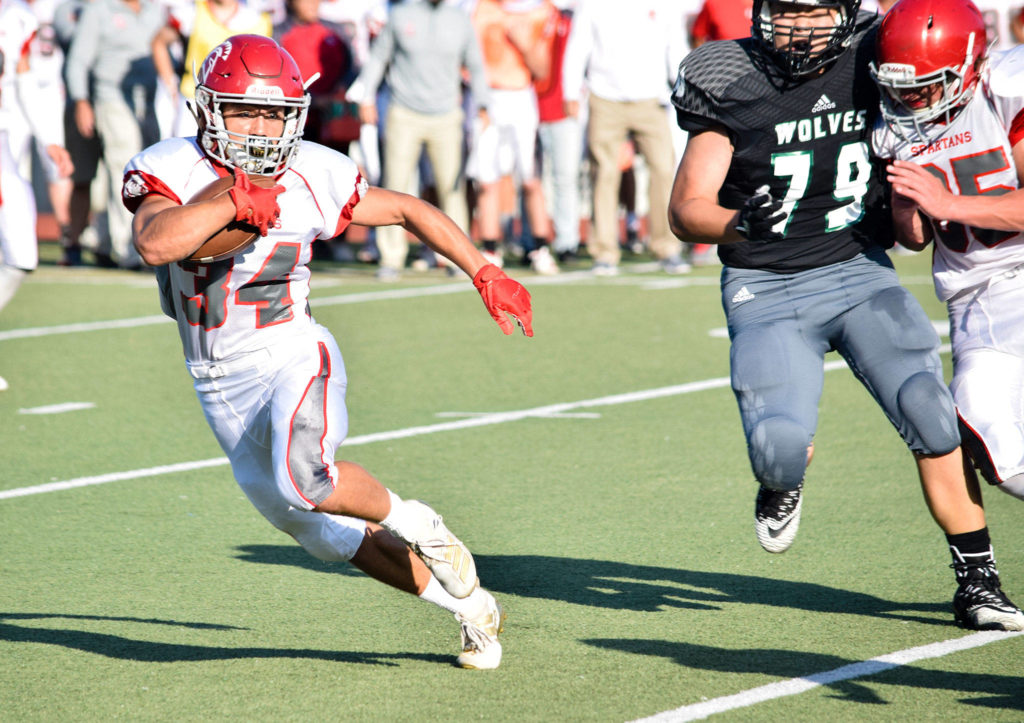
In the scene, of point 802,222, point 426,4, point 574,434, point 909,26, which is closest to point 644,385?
point 574,434

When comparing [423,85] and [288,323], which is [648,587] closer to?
A: [288,323]

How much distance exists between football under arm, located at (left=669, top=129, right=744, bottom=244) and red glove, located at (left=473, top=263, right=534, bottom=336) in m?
0.53

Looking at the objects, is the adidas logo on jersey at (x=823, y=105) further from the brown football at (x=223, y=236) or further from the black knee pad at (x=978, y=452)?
the brown football at (x=223, y=236)

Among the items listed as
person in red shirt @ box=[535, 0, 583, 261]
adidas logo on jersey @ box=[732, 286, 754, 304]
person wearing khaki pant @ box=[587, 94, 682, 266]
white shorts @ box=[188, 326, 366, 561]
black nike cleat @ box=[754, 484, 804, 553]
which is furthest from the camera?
person in red shirt @ box=[535, 0, 583, 261]

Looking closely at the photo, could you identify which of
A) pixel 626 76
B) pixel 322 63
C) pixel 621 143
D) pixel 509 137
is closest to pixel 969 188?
pixel 626 76

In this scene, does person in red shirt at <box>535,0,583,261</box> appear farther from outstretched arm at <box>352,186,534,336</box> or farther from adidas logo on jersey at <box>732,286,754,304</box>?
outstretched arm at <box>352,186,534,336</box>

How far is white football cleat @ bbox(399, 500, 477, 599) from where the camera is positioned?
11.9ft

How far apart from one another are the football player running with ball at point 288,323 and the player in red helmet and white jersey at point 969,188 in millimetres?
1141

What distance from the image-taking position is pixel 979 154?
393 cm

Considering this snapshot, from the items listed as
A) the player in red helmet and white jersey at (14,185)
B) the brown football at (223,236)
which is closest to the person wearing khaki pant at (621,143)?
the player in red helmet and white jersey at (14,185)

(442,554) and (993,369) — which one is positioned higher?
(993,369)

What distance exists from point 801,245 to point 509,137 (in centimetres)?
822

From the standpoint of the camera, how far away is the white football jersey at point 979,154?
12.7 feet

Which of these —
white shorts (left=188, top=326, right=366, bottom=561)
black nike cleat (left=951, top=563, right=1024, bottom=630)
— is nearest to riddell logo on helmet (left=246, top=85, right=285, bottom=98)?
white shorts (left=188, top=326, right=366, bottom=561)
